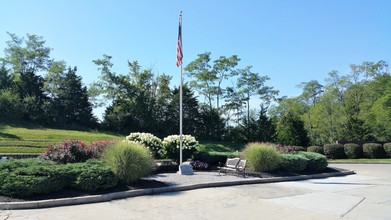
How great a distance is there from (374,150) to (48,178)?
94.5 feet

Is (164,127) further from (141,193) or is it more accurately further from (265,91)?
(141,193)

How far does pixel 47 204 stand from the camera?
7.93 metres

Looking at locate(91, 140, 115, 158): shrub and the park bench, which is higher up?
locate(91, 140, 115, 158): shrub

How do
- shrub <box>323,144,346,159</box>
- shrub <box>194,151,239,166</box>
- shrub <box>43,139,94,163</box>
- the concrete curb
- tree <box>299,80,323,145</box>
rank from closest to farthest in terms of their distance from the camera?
1. the concrete curb
2. shrub <box>43,139,94,163</box>
3. shrub <box>194,151,239,166</box>
4. shrub <box>323,144,346,159</box>
5. tree <box>299,80,323,145</box>

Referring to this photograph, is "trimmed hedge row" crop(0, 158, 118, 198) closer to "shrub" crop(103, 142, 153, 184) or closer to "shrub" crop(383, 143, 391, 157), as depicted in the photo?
"shrub" crop(103, 142, 153, 184)

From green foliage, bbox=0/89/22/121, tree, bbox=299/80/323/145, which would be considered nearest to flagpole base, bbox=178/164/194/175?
Result: green foliage, bbox=0/89/22/121

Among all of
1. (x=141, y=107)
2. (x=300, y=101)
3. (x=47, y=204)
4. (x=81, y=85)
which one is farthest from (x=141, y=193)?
(x=300, y=101)

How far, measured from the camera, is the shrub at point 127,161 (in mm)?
10211

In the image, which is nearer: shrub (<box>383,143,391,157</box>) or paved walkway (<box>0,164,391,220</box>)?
paved walkway (<box>0,164,391,220</box>)

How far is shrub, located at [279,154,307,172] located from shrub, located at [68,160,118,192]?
862 cm

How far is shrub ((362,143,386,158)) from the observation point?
29248mm

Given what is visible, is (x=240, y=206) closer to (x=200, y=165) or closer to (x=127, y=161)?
(x=127, y=161)

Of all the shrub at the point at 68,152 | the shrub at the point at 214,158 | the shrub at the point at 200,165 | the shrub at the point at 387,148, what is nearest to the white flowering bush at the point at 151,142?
the shrub at the point at 200,165

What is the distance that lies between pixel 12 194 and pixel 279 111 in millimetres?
58279
